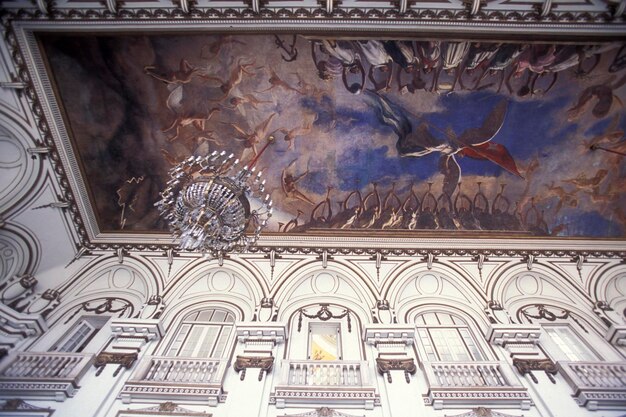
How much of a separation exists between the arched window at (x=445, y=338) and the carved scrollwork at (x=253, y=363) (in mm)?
3521

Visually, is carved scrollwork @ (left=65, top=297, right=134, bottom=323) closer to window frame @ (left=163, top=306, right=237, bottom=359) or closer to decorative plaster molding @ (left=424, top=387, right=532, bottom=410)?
window frame @ (left=163, top=306, right=237, bottom=359)

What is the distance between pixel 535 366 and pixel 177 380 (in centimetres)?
743

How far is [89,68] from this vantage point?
352 inches

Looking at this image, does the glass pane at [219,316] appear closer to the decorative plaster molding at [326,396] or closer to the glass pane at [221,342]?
the glass pane at [221,342]

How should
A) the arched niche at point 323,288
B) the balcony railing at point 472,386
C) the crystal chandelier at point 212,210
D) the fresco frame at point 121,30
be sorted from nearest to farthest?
the crystal chandelier at point 212,210 → the balcony railing at point 472,386 → the fresco frame at point 121,30 → the arched niche at point 323,288

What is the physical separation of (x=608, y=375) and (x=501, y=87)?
22.4ft

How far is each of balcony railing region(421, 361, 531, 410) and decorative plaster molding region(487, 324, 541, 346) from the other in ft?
2.66

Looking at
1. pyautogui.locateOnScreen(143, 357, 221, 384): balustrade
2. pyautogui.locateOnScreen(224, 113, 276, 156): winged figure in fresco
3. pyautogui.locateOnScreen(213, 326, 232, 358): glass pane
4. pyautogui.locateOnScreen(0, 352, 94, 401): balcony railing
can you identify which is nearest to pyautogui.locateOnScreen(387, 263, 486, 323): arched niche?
pyautogui.locateOnScreen(213, 326, 232, 358): glass pane

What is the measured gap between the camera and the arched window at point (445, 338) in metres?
8.71

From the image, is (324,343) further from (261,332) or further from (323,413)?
(323,413)

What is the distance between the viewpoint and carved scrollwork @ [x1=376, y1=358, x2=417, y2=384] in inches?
309

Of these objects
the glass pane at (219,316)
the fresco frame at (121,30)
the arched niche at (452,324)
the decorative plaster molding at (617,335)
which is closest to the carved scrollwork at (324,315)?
the arched niche at (452,324)

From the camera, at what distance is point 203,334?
925 cm

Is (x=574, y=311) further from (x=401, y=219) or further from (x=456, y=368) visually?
(x=401, y=219)
